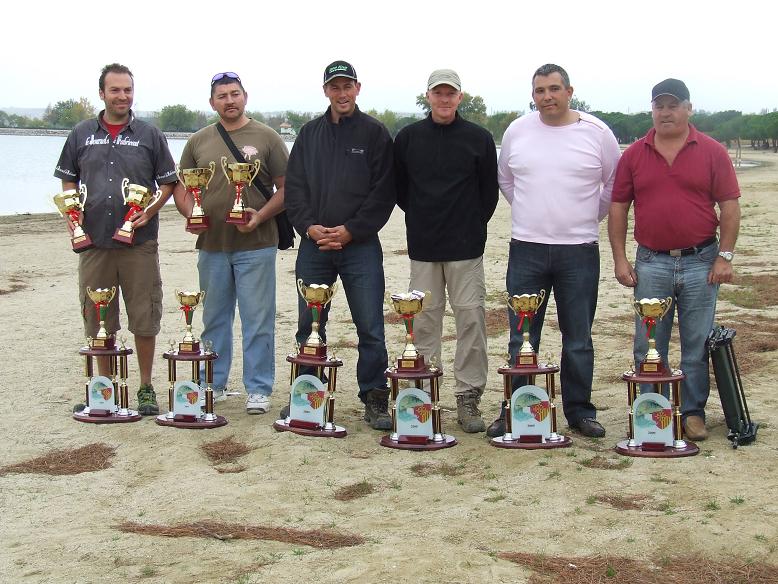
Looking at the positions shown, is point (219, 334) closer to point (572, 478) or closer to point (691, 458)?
point (572, 478)

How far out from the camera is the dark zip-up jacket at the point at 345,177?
624cm

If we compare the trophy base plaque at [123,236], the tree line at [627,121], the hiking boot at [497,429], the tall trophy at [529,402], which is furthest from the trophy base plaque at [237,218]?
the tree line at [627,121]

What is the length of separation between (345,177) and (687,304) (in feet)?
7.29

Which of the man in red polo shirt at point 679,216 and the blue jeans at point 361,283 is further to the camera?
the blue jeans at point 361,283

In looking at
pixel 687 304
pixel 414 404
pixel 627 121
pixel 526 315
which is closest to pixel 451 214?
pixel 526 315

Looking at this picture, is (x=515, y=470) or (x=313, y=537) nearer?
(x=313, y=537)

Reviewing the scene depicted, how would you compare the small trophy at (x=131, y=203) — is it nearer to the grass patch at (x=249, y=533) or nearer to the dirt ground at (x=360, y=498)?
the dirt ground at (x=360, y=498)

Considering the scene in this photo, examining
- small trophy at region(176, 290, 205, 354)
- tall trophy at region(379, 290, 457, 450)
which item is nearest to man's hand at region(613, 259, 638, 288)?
tall trophy at region(379, 290, 457, 450)

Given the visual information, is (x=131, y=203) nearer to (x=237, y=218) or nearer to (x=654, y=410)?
(x=237, y=218)

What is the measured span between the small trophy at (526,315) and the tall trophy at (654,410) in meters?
0.55

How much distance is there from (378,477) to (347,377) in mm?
2611

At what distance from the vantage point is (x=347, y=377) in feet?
26.7

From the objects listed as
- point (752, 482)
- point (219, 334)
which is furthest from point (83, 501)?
point (752, 482)

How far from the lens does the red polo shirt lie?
5.86 metres
